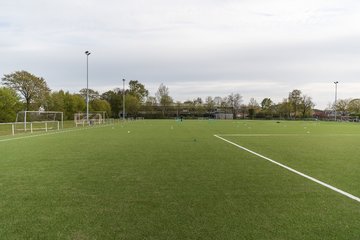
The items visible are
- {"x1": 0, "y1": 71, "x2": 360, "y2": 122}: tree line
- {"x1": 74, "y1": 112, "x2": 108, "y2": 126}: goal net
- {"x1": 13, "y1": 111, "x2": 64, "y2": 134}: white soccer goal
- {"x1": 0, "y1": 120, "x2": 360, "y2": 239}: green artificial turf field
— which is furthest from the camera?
{"x1": 0, "y1": 71, "x2": 360, "y2": 122}: tree line

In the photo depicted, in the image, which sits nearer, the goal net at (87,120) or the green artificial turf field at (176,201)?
the green artificial turf field at (176,201)

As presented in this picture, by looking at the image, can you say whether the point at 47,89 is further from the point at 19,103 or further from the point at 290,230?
the point at 290,230

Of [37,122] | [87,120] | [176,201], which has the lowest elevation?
[176,201]

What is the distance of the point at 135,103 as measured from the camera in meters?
112

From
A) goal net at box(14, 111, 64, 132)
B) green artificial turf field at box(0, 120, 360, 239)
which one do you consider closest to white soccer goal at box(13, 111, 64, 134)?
goal net at box(14, 111, 64, 132)

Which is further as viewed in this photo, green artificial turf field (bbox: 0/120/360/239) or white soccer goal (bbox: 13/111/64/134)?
white soccer goal (bbox: 13/111/64/134)

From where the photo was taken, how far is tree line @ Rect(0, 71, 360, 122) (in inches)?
2387

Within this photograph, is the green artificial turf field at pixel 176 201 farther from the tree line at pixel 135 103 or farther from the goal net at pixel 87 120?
the tree line at pixel 135 103

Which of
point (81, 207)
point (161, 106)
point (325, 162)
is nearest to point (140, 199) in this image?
point (81, 207)

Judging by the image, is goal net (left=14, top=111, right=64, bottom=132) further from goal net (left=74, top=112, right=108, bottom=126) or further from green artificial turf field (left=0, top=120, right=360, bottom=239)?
green artificial turf field (left=0, top=120, right=360, bottom=239)

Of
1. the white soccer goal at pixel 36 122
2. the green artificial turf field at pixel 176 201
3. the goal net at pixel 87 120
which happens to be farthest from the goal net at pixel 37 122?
the green artificial turf field at pixel 176 201

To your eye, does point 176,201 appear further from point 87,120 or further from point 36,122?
point 87,120

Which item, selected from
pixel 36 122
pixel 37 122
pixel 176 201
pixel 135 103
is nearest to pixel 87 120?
pixel 37 122

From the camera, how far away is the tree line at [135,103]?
6062 centimetres
